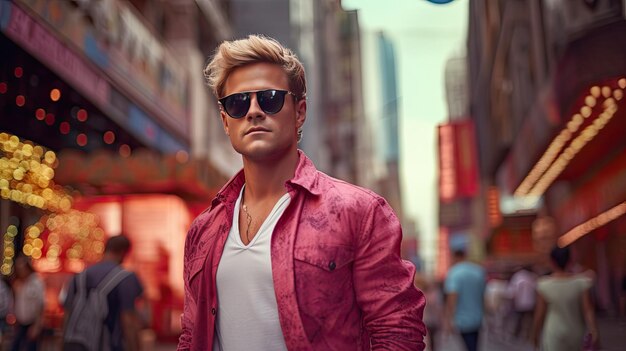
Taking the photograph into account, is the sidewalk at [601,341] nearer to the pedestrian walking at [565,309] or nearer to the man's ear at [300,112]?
the pedestrian walking at [565,309]

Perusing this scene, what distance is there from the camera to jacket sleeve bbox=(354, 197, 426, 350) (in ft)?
7.26

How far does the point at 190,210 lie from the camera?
17.6m

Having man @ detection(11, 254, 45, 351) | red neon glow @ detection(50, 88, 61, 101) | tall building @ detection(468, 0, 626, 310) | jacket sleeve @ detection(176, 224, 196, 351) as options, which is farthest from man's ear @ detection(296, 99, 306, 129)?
red neon glow @ detection(50, 88, 61, 101)

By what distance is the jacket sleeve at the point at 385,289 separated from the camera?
221cm

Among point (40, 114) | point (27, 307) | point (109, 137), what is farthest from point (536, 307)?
point (109, 137)

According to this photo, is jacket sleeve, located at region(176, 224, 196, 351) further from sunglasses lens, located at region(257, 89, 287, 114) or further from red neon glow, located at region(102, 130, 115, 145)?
red neon glow, located at region(102, 130, 115, 145)

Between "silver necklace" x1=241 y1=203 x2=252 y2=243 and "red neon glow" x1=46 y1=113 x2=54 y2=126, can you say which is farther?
"red neon glow" x1=46 y1=113 x2=54 y2=126

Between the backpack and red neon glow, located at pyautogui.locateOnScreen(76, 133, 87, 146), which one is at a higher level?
red neon glow, located at pyautogui.locateOnScreen(76, 133, 87, 146)

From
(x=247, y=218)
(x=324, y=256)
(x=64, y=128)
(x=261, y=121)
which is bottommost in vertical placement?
(x=324, y=256)

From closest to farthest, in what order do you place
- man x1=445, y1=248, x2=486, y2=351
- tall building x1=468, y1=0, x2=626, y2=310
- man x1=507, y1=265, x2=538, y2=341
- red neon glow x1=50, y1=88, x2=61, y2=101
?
man x1=445, y1=248, x2=486, y2=351
tall building x1=468, y1=0, x2=626, y2=310
red neon glow x1=50, y1=88, x2=61, y2=101
man x1=507, y1=265, x2=538, y2=341

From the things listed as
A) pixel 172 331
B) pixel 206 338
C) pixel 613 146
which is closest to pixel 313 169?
pixel 206 338

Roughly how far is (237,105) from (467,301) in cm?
770

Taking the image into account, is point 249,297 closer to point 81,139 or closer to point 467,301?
point 467,301

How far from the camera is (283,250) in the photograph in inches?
89.5
